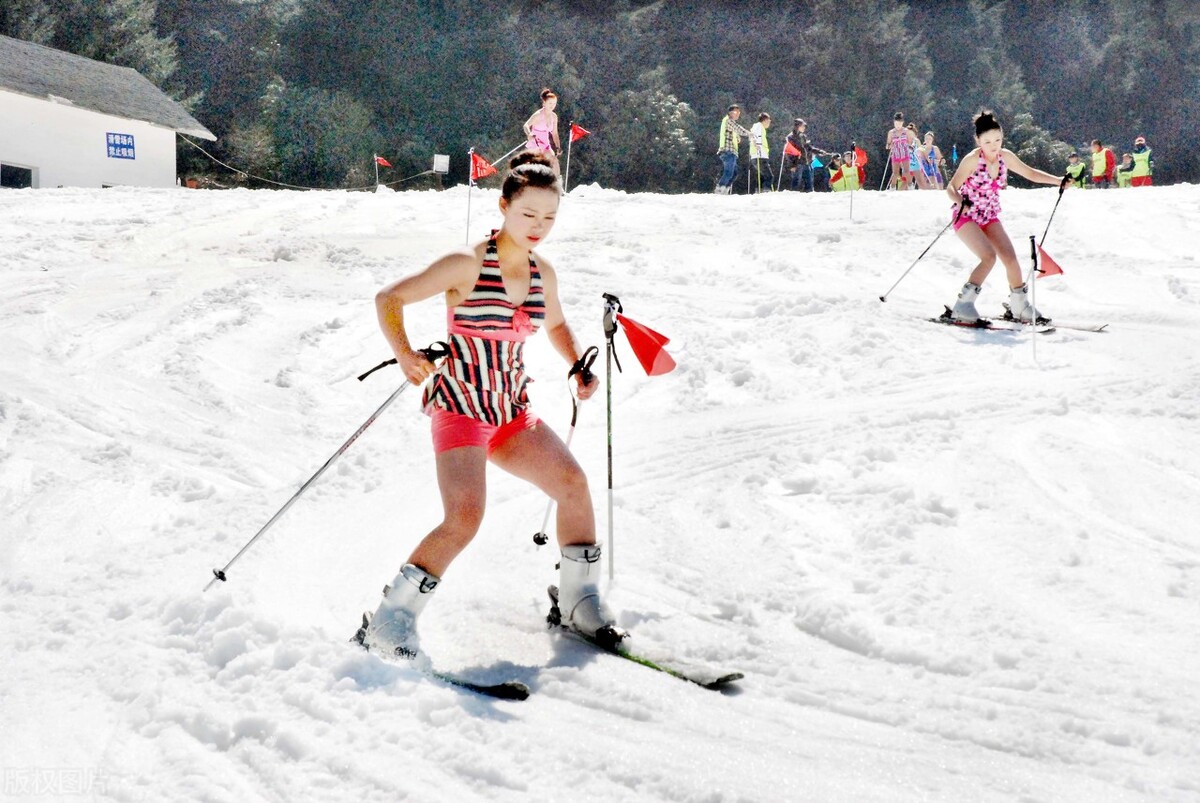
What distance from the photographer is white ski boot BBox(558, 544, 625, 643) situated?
3871 mm

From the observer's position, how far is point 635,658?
3775mm

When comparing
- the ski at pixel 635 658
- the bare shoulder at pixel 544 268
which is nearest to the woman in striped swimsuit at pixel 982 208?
the bare shoulder at pixel 544 268

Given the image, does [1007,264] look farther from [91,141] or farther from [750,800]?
[91,141]

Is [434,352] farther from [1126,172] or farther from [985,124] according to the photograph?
[1126,172]

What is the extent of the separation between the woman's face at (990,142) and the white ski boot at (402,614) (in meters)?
6.47

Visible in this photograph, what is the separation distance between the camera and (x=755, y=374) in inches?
291

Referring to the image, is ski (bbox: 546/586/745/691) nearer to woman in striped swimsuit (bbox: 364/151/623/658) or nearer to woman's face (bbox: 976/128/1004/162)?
woman in striped swimsuit (bbox: 364/151/623/658)

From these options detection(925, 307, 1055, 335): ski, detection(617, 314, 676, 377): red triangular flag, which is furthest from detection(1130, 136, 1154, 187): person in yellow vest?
detection(617, 314, 676, 377): red triangular flag

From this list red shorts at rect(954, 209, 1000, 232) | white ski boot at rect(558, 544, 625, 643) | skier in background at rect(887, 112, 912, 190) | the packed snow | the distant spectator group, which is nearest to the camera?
the packed snow

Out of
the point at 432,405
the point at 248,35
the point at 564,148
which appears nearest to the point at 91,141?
the point at 248,35

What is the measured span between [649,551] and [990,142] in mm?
5267

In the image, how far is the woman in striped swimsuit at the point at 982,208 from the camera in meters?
8.38

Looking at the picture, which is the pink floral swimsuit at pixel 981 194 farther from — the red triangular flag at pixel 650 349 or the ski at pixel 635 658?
the ski at pixel 635 658

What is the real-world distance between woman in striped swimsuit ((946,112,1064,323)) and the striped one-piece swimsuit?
18.4 feet
